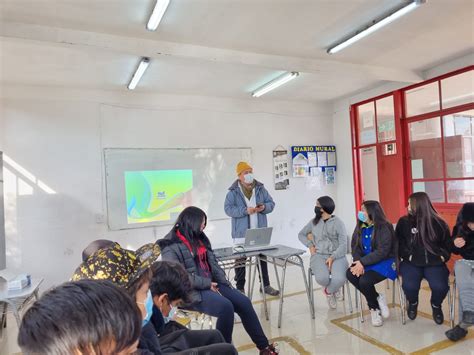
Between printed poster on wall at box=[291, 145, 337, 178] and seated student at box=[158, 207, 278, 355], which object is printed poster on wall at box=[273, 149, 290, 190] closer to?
printed poster on wall at box=[291, 145, 337, 178]

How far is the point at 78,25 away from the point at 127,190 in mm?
2452

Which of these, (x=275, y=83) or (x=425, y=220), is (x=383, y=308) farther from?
(x=275, y=83)

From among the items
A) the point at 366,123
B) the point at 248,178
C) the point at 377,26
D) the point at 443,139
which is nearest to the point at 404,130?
the point at 443,139

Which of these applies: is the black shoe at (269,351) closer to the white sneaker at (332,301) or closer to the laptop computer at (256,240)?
the laptop computer at (256,240)

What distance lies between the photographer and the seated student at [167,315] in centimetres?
164

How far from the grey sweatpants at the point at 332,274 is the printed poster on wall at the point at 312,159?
2841 millimetres

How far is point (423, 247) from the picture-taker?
281 cm

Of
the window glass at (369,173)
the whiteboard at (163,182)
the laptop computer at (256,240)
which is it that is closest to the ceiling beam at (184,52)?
the window glass at (369,173)

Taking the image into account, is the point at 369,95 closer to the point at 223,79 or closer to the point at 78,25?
the point at 223,79

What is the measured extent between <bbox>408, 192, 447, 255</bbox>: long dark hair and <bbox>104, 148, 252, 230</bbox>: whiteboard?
305 centimetres

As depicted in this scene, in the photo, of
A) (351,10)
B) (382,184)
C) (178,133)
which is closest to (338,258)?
(351,10)

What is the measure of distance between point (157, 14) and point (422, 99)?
3837 millimetres

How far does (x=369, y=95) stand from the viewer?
217 inches

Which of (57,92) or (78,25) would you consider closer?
(78,25)
